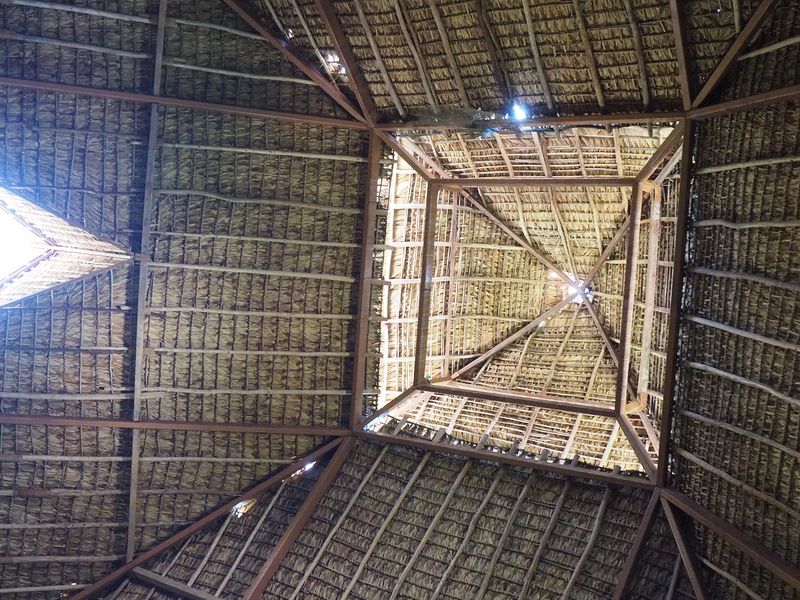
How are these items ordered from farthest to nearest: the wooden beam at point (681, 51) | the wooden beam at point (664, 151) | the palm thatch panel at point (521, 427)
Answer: the palm thatch panel at point (521, 427) < the wooden beam at point (664, 151) < the wooden beam at point (681, 51)

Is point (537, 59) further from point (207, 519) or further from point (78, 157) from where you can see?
point (207, 519)

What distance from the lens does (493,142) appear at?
10391 mm

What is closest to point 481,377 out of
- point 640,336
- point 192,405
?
point 640,336

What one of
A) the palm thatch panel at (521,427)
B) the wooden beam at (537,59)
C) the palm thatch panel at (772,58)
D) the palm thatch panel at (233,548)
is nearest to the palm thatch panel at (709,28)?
the palm thatch panel at (772,58)

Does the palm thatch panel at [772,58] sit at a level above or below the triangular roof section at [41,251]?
above

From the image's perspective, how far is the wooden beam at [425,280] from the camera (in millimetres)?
10383

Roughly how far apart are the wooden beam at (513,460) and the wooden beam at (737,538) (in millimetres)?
358

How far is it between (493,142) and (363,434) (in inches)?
154

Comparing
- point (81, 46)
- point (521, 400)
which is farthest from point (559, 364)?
point (81, 46)

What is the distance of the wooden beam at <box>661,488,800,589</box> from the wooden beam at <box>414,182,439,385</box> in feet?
11.8

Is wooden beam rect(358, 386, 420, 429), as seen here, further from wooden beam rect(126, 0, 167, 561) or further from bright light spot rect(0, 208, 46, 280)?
bright light spot rect(0, 208, 46, 280)

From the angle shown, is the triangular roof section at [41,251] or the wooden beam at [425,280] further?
the wooden beam at [425,280]

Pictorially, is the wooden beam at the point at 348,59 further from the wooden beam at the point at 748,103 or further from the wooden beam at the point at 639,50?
the wooden beam at the point at 748,103

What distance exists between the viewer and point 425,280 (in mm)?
10461
